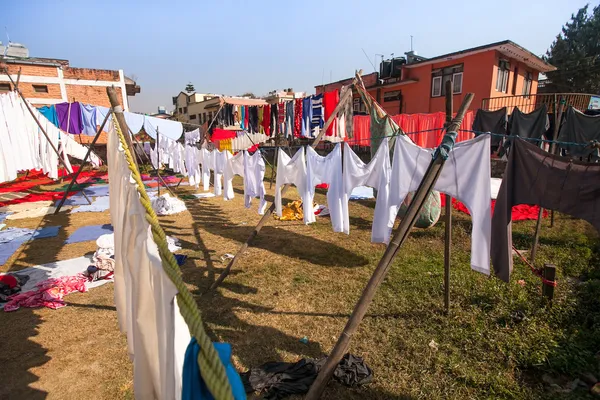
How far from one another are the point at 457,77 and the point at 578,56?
15.8m

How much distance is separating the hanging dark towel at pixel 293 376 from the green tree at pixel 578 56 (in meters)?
29.2

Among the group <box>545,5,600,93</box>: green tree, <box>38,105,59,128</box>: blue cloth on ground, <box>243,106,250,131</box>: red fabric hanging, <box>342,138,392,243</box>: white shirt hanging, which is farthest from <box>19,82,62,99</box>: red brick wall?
<box>545,5,600,93</box>: green tree

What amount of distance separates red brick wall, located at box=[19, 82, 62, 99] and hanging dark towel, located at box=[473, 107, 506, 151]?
26.6 metres

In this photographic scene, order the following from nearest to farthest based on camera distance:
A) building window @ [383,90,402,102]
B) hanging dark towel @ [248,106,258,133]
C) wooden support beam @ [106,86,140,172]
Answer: wooden support beam @ [106,86,140,172] → hanging dark towel @ [248,106,258,133] → building window @ [383,90,402,102]

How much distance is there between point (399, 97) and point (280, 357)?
1827 centimetres

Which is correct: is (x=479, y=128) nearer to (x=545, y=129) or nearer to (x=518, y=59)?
(x=545, y=129)

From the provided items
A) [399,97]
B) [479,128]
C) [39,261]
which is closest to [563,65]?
[399,97]

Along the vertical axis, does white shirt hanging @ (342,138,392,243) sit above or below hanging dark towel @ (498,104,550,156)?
below

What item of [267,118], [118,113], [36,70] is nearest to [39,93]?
[36,70]

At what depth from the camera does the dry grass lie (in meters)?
2.99

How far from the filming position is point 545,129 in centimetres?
847

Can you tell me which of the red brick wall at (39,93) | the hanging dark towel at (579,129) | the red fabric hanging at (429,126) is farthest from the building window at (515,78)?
the red brick wall at (39,93)

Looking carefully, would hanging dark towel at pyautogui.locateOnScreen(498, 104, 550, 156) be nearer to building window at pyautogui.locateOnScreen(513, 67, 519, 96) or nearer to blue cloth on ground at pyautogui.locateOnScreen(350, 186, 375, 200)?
blue cloth on ground at pyautogui.locateOnScreen(350, 186, 375, 200)

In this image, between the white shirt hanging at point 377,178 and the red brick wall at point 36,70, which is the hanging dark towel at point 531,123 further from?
the red brick wall at point 36,70
